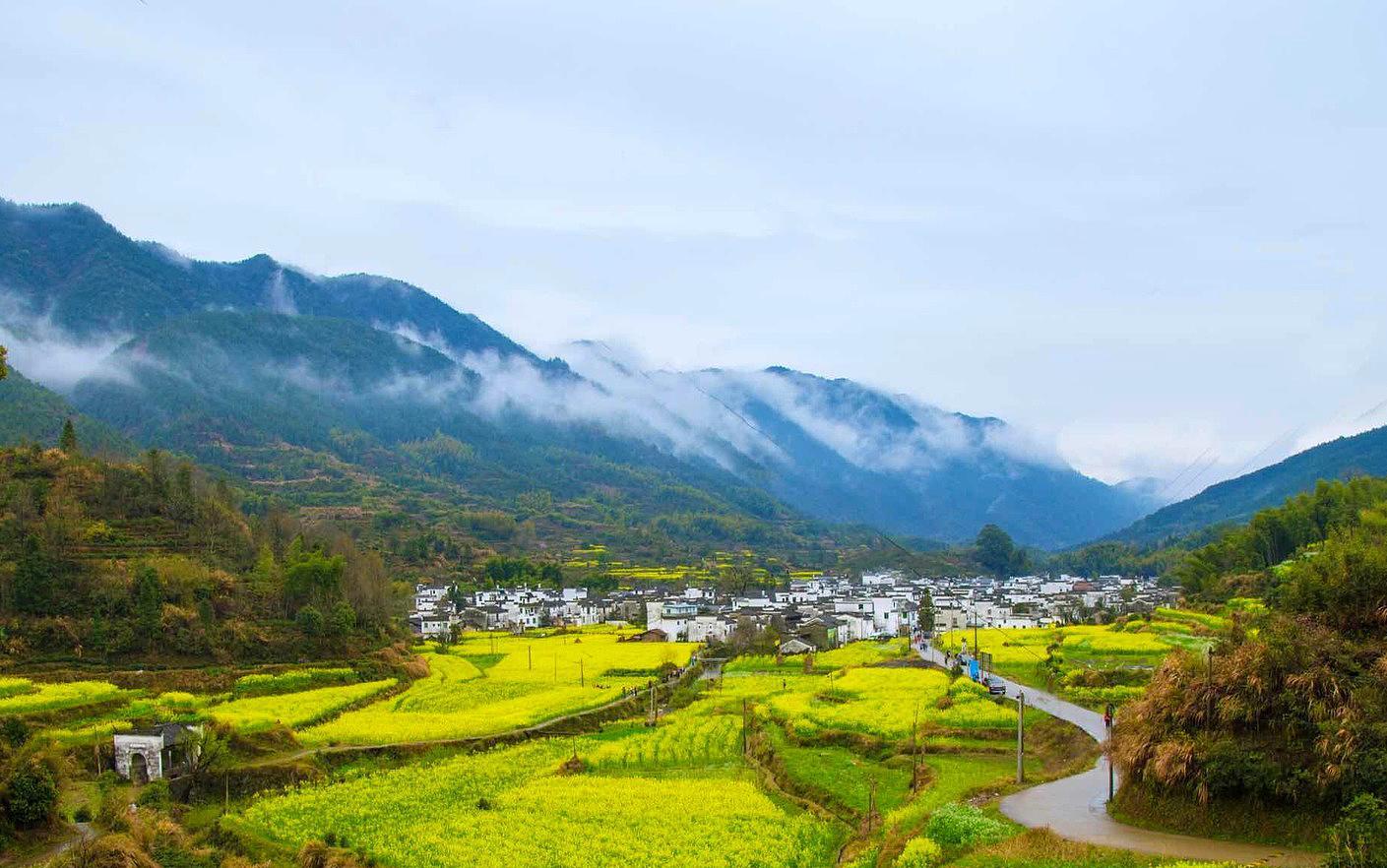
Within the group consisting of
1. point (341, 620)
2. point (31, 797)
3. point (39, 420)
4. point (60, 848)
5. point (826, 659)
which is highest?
point (39, 420)

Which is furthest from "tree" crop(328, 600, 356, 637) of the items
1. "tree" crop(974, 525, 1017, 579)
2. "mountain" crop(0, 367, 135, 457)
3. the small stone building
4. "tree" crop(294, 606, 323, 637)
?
"tree" crop(974, 525, 1017, 579)

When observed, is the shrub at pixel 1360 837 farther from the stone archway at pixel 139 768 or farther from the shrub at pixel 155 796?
the stone archway at pixel 139 768

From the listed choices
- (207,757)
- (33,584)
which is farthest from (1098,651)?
(33,584)

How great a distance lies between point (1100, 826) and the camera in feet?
64.8

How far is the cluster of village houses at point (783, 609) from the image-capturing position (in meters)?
87.2

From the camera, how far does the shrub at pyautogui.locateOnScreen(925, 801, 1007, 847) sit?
63.6ft

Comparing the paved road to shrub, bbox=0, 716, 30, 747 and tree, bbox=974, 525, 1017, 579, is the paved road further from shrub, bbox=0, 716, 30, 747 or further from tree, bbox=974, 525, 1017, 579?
tree, bbox=974, 525, 1017, 579

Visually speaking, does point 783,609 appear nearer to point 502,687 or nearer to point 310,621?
point 502,687

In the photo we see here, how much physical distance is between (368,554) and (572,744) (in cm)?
4011

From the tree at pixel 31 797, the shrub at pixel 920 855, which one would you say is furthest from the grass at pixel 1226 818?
the tree at pixel 31 797

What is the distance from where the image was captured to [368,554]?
248ft

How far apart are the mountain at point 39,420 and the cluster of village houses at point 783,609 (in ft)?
185

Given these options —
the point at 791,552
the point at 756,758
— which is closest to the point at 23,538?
the point at 756,758

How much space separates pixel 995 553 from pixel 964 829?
157 metres
